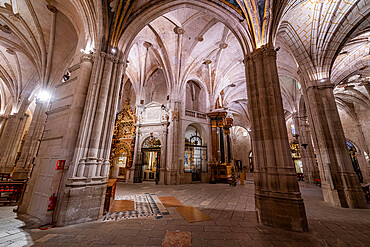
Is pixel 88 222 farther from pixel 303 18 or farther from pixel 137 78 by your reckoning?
pixel 137 78

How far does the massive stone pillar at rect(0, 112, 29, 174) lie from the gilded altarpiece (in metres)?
7.31

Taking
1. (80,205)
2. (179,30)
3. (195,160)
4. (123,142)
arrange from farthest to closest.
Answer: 1. (195,160)
2. (123,142)
3. (179,30)
4. (80,205)

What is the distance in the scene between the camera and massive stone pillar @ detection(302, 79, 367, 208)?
537cm

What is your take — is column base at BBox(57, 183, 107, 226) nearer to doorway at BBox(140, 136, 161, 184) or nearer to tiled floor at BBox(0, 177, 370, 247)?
tiled floor at BBox(0, 177, 370, 247)

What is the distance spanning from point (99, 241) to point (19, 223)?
2596mm

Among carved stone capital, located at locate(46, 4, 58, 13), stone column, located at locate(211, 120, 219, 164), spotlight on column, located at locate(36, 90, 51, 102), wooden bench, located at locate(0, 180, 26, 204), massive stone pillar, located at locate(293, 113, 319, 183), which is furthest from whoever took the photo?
massive stone pillar, located at locate(293, 113, 319, 183)

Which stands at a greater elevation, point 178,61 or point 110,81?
point 178,61

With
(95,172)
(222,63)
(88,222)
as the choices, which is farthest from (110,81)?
(222,63)

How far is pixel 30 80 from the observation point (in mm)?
12188

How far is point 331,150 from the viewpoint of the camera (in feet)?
19.7

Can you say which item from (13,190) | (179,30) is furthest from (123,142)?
(179,30)

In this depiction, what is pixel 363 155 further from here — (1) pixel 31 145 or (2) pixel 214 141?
(1) pixel 31 145

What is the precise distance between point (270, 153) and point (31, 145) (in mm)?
12932

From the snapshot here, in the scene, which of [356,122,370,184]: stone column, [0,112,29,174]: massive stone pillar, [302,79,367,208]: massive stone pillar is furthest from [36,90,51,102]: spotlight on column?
[356,122,370,184]: stone column
